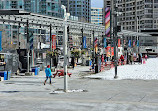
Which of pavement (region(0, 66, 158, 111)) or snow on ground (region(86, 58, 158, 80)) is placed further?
snow on ground (region(86, 58, 158, 80))

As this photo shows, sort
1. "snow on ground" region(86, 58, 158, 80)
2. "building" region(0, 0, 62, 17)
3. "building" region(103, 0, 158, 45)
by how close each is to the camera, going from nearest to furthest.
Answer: "snow on ground" region(86, 58, 158, 80), "building" region(0, 0, 62, 17), "building" region(103, 0, 158, 45)

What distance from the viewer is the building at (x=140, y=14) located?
176375mm

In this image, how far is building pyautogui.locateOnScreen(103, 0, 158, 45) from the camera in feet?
Answer: 579

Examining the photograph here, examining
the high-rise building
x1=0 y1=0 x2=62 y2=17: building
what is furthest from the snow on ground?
the high-rise building

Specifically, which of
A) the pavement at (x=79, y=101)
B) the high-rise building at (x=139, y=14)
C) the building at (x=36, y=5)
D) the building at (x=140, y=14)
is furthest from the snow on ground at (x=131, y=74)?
the high-rise building at (x=139, y=14)

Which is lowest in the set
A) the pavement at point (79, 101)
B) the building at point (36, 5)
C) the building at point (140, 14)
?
the pavement at point (79, 101)

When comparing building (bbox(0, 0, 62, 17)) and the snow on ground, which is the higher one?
building (bbox(0, 0, 62, 17))

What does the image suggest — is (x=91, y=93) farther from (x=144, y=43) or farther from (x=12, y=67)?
(x=144, y=43)

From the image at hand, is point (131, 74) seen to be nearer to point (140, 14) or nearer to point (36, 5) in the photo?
point (36, 5)

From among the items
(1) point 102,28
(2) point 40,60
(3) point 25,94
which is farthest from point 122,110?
(1) point 102,28

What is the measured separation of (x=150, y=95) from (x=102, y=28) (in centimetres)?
5271

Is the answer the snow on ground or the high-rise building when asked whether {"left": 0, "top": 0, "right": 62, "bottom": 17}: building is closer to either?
the high-rise building

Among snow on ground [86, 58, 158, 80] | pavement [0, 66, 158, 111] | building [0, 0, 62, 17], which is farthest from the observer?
building [0, 0, 62, 17]

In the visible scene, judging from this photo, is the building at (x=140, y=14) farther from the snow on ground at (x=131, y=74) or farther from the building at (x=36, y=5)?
the snow on ground at (x=131, y=74)
